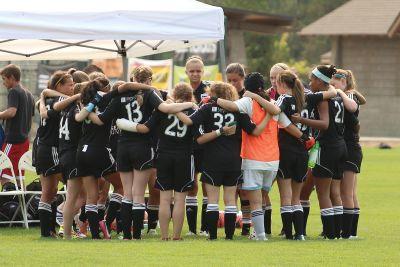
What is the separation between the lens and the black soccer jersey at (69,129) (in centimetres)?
1305

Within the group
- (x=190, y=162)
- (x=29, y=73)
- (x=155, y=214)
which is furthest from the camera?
(x=29, y=73)

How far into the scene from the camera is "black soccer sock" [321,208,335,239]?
13.3m

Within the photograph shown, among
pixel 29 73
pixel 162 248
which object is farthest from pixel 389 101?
pixel 162 248

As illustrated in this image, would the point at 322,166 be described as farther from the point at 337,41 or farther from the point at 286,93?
the point at 337,41

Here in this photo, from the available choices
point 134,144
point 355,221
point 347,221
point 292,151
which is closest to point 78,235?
point 134,144

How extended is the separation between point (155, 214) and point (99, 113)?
5.94 ft

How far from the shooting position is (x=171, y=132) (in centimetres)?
1273

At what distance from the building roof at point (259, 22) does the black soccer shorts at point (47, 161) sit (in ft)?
110

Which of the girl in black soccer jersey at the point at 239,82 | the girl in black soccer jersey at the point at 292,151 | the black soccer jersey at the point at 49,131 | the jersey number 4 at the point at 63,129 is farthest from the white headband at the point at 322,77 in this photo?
the black soccer jersey at the point at 49,131

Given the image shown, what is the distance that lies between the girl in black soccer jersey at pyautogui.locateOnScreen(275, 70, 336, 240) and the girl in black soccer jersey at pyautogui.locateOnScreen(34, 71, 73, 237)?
2471 mm

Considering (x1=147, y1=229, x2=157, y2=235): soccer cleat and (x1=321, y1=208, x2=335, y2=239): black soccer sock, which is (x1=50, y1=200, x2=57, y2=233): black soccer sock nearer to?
(x1=147, y1=229, x2=157, y2=235): soccer cleat

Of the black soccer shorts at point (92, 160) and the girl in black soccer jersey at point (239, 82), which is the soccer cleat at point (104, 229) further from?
the girl in black soccer jersey at point (239, 82)

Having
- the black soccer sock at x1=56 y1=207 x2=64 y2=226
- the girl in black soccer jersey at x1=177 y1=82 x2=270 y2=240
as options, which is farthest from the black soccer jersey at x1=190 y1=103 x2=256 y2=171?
the black soccer sock at x1=56 y1=207 x2=64 y2=226

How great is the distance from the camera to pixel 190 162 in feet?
42.0
